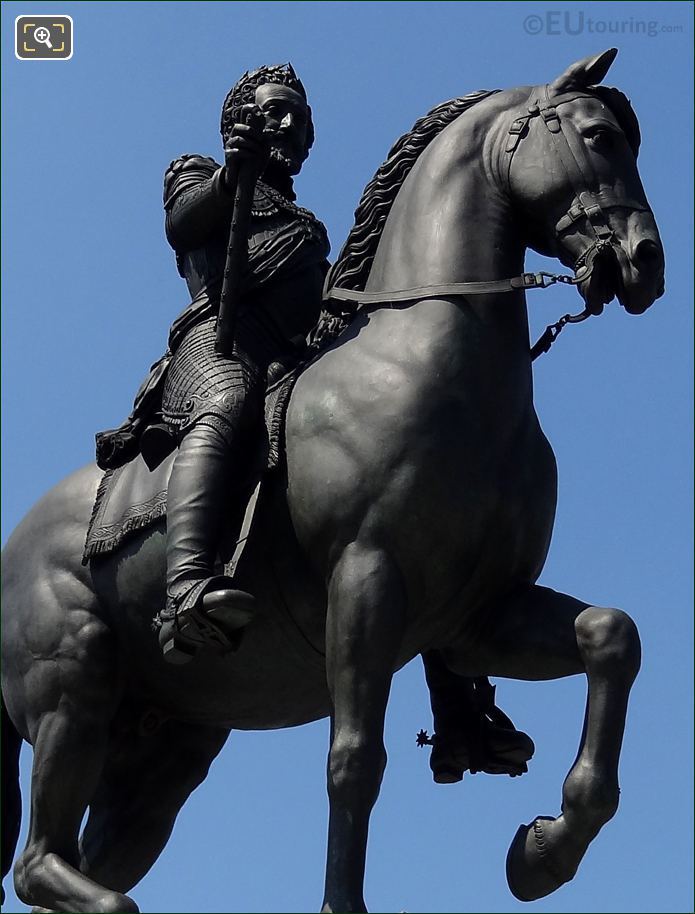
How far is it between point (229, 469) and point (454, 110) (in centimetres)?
230

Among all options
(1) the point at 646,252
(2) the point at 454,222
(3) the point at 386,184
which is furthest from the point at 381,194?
(1) the point at 646,252

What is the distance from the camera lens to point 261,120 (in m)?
11.8

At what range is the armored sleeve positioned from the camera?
39.1 feet

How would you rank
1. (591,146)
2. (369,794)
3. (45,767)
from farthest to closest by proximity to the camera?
(45,767)
(591,146)
(369,794)

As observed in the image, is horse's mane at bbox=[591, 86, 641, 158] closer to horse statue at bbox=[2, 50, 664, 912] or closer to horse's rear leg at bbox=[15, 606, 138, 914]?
horse statue at bbox=[2, 50, 664, 912]

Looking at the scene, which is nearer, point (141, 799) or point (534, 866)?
point (534, 866)

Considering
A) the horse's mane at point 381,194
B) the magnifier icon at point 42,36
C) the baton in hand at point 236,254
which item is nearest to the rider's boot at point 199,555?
the baton in hand at point 236,254

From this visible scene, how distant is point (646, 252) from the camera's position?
10.9 meters

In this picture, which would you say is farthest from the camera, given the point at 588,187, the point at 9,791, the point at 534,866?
the point at 9,791

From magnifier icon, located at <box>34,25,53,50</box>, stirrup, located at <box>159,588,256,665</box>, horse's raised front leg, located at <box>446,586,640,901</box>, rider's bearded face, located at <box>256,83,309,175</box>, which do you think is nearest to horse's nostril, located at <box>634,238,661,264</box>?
horse's raised front leg, located at <box>446,586,640,901</box>

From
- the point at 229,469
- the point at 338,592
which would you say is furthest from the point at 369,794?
the point at 229,469

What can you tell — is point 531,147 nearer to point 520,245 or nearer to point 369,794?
point 520,245

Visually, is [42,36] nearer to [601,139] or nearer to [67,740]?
[601,139]

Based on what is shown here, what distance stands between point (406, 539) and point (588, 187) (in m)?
2.03
